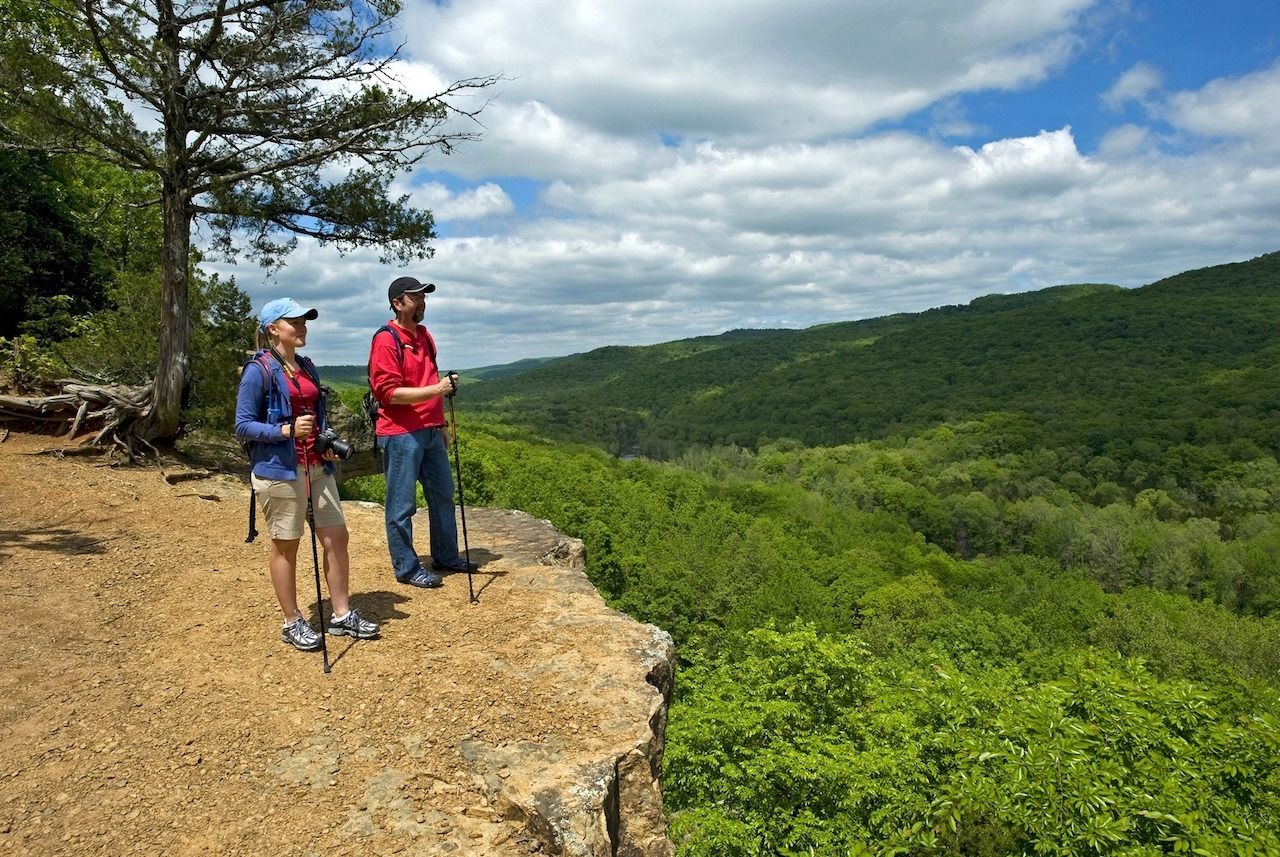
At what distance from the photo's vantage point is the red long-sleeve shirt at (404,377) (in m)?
5.52

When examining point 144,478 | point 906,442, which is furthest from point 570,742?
point 906,442

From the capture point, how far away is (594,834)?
11.6 ft

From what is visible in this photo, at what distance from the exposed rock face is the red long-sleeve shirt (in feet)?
6.26

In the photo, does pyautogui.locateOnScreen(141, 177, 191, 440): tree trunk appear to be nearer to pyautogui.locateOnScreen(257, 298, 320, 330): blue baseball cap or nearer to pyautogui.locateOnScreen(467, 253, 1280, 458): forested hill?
pyautogui.locateOnScreen(257, 298, 320, 330): blue baseball cap

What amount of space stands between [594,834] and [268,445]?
10.3 ft

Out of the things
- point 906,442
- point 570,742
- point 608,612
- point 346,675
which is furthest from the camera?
point 906,442

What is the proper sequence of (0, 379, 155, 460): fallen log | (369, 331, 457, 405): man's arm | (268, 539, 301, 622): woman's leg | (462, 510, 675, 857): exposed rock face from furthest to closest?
(0, 379, 155, 460): fallen log
(369, 331, 457, 405): man's arm
(268, 539, 301, 622): woman's leg
(462, 510, 675, 857): exposed rock face

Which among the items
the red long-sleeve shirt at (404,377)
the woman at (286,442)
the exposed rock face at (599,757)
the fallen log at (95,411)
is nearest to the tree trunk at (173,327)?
the fallen log at (95,411)

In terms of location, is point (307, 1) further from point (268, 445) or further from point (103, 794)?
point (103, 794)

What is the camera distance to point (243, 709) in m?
4.18

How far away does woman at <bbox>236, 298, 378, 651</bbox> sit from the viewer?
4.54 meters

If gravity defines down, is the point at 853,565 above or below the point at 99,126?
below

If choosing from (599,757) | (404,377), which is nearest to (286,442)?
(404,377)

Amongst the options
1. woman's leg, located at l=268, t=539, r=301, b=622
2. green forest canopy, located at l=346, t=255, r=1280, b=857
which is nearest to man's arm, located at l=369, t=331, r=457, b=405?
woman's leg, located at l=268, t=539, r=301, b=622
